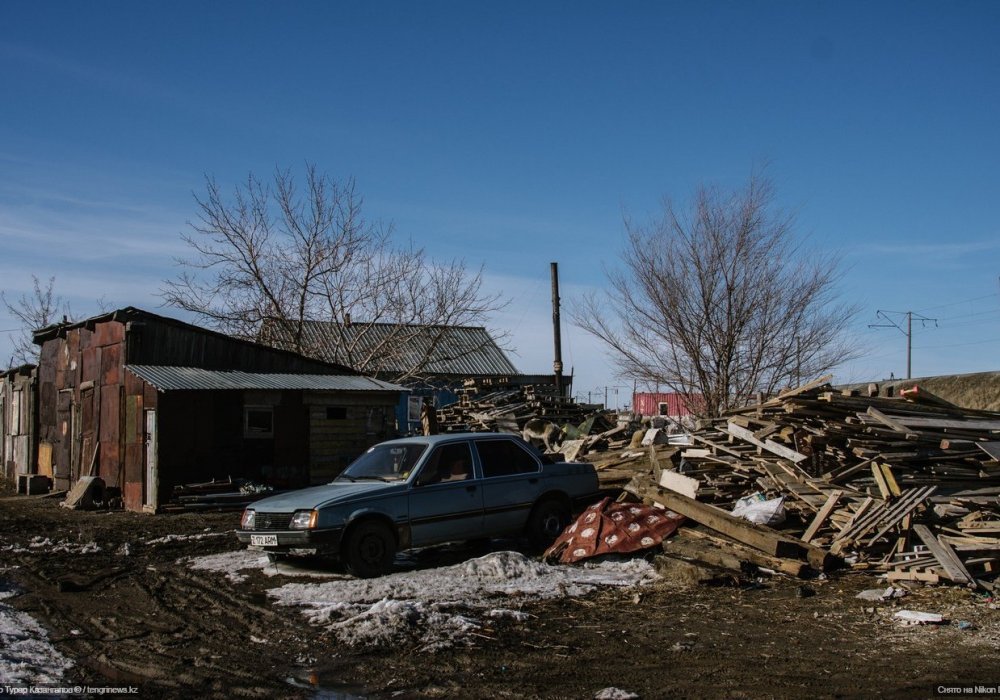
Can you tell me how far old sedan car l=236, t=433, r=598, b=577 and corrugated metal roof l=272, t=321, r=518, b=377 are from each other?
52.5 feet

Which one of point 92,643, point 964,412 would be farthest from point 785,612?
point 964,412

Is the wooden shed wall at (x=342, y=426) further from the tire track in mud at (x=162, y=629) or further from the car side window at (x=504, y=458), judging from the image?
the car side window at (x=504, y=458)

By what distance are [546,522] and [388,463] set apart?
2316mm

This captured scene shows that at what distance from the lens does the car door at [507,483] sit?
34.7 feet

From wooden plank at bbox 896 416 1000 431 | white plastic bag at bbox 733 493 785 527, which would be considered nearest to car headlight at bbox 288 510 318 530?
white plastic bag at bbox 733 493 785 527

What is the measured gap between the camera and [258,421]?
19.0 meters

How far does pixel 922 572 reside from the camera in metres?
8.70

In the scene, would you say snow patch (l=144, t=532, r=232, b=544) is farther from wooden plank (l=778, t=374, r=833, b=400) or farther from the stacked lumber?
the stacked lumber

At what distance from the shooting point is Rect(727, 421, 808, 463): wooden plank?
467 inches

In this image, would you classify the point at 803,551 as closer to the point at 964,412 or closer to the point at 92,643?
the point at 964,412

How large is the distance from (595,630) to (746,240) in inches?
625

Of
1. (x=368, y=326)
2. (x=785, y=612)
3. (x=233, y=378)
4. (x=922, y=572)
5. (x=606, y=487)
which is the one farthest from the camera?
(x=368, y=326)

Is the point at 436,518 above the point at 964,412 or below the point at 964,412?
below

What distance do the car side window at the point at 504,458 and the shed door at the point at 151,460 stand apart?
9.31 meters
